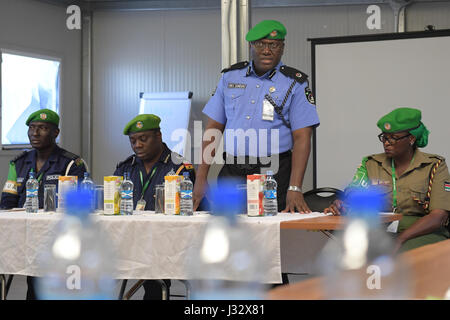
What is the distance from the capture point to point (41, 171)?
11.9 ft

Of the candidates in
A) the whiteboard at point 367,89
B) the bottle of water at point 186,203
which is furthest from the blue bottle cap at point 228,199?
the whiteboard at point 367,89

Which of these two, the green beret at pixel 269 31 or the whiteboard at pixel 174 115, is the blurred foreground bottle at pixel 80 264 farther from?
the whiteboard at pixel 174 115

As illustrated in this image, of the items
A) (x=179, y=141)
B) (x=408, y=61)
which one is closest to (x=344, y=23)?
(x=408, y=61)

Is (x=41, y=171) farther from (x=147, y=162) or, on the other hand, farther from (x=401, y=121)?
(x=401, y=121)

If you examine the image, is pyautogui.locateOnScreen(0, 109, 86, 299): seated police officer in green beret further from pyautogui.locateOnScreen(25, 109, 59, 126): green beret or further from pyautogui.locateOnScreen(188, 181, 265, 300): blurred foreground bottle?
pyautogui.locateOnScreen(188, 181, 265, 300): blurred foreground bottle

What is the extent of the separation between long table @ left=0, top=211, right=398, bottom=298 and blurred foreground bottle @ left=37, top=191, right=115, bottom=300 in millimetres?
157

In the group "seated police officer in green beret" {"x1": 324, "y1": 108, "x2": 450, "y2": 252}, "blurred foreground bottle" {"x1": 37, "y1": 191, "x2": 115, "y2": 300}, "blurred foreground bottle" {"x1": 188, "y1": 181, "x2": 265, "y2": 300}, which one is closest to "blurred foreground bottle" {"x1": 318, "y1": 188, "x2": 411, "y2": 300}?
"blurred foreground bottle" {"x1": 188, "y1": 181, "x2": 265, "y2": 300}

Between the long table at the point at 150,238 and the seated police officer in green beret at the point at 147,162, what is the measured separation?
0.64 metres

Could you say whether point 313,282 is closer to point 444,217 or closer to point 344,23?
point 444,217

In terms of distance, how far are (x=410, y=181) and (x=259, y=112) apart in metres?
0.74

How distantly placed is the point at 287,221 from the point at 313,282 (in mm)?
1709

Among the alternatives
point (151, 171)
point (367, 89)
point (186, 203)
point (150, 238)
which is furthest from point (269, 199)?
point (367, 89)

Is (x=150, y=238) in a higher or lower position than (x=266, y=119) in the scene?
lower

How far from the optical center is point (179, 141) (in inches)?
297
